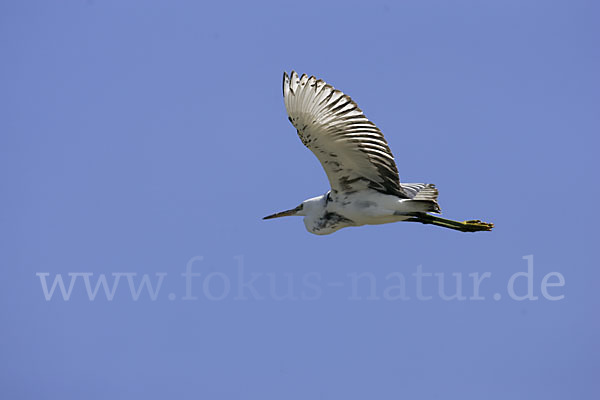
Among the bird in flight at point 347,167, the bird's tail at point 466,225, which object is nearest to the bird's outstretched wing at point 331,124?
the bird in flight at point 347,167

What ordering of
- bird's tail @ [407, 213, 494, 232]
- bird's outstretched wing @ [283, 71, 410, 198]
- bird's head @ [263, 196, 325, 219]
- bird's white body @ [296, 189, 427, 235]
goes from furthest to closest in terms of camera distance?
bird's tail @ [407, 213, 494, 232], bird's head @ [263, 196, 325, 219], bird's white body @ [296, 189, 427, 235], bird's outstretched wing @ [283, 71, 410, 198]

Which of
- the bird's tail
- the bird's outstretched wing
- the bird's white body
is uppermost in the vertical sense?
the bird's outstretched wing

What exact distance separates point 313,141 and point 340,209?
116cm

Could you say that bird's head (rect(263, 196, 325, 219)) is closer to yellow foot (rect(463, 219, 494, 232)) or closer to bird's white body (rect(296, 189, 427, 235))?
bird's white body (rect(296, 189, 427, 235))

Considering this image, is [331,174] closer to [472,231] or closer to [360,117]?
[360,117]

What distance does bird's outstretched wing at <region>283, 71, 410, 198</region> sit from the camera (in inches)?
439

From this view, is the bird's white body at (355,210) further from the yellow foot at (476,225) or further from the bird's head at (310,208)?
the yellow foot at (476,225)

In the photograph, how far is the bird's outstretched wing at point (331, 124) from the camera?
36.6 feet

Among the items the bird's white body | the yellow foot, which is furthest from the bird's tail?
the bird's white body

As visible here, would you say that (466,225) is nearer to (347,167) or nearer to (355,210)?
(355,210)

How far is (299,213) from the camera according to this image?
13352 mm

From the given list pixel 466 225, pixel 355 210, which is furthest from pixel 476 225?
pixel 355 210

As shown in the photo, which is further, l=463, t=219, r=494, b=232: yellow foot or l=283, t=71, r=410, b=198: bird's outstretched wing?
l=463, t=219, r=494, b=232: yellow foot

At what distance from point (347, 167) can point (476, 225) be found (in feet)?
7.65
